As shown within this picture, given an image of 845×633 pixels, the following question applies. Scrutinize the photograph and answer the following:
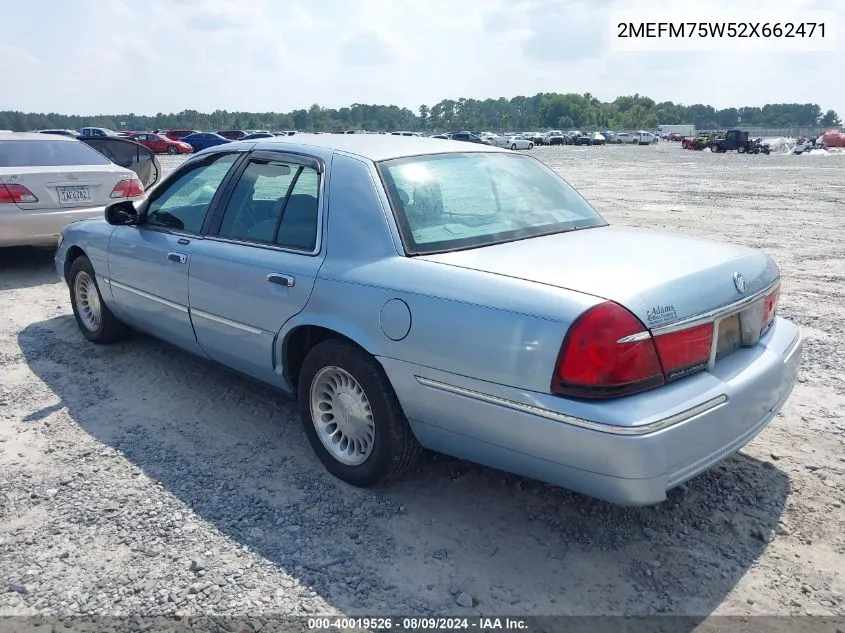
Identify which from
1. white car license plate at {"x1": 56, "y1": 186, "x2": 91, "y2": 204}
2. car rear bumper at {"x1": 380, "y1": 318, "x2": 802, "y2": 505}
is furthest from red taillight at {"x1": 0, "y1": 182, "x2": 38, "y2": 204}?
car rear bumper at {"x1": 380, "y1": 318, "x2": 802, "y2": 505}

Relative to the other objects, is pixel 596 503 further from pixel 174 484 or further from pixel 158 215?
pixel 158 215

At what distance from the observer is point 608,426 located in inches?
94.3

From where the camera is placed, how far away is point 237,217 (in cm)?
395

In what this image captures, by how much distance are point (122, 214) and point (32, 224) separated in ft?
11.0

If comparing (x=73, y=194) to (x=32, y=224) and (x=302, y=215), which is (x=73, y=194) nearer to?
(x=32, y=224)

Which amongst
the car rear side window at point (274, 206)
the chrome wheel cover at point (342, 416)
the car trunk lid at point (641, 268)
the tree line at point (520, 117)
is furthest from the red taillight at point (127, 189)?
the tree line at point (520, 117)

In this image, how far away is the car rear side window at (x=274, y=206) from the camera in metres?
3.53

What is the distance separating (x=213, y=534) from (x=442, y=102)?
16641cm

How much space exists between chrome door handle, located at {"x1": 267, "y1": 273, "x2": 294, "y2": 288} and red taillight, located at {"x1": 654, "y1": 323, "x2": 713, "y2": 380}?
176cm

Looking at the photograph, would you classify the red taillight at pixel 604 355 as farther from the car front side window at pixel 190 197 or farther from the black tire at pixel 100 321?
the black tire at pixel 100 321

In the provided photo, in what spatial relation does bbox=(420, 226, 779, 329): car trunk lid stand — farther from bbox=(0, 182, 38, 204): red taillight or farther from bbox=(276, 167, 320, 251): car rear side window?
bbox=(0, 182, 38, 204): red taillight

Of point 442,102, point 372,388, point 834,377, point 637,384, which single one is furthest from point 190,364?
point 442,102

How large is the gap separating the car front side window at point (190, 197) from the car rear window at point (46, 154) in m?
4.14

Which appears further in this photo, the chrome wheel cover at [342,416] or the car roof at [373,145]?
the car roof at [373,145]
